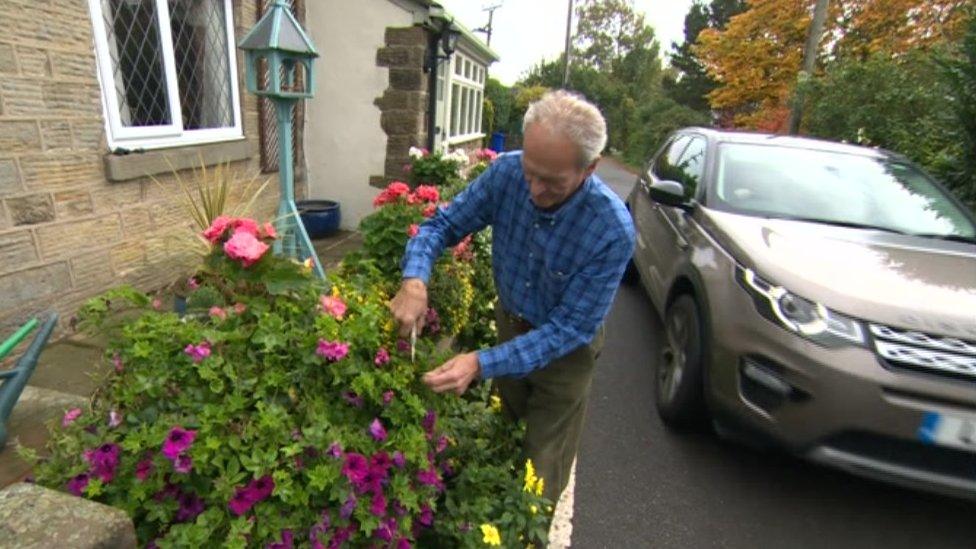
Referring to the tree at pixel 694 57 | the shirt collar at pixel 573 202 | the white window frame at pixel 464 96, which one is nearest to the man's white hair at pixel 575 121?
the shirt collar at pixel 573 202

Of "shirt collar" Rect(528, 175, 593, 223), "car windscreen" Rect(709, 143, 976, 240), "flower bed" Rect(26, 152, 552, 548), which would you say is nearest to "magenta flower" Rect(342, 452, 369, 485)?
"flower bed" Rect(26, 152, 552, 548)

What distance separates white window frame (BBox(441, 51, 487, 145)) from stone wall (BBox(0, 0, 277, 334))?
540 centimetres

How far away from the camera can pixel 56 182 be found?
316 cm

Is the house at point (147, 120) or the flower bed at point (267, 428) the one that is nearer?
the flower bed at point (267, 428)

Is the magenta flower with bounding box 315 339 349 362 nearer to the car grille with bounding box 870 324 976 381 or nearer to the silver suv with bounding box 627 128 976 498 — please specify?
the silver suv with bounding box 627 128 976 498

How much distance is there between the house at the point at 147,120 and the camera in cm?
297

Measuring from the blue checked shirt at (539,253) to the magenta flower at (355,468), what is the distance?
44cm

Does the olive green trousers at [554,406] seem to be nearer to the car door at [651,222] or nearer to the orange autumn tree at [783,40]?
the car door at [651,222]

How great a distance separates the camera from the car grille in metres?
2.22

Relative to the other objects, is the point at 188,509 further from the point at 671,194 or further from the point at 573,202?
the point at 671,194

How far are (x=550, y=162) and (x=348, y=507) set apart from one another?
104 cm

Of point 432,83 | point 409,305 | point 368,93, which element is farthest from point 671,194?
point 368,93

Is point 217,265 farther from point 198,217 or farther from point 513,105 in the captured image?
point 513,105

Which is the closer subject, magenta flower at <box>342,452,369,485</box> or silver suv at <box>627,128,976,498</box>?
magenta flower at <box>342,452,369,485</box>
